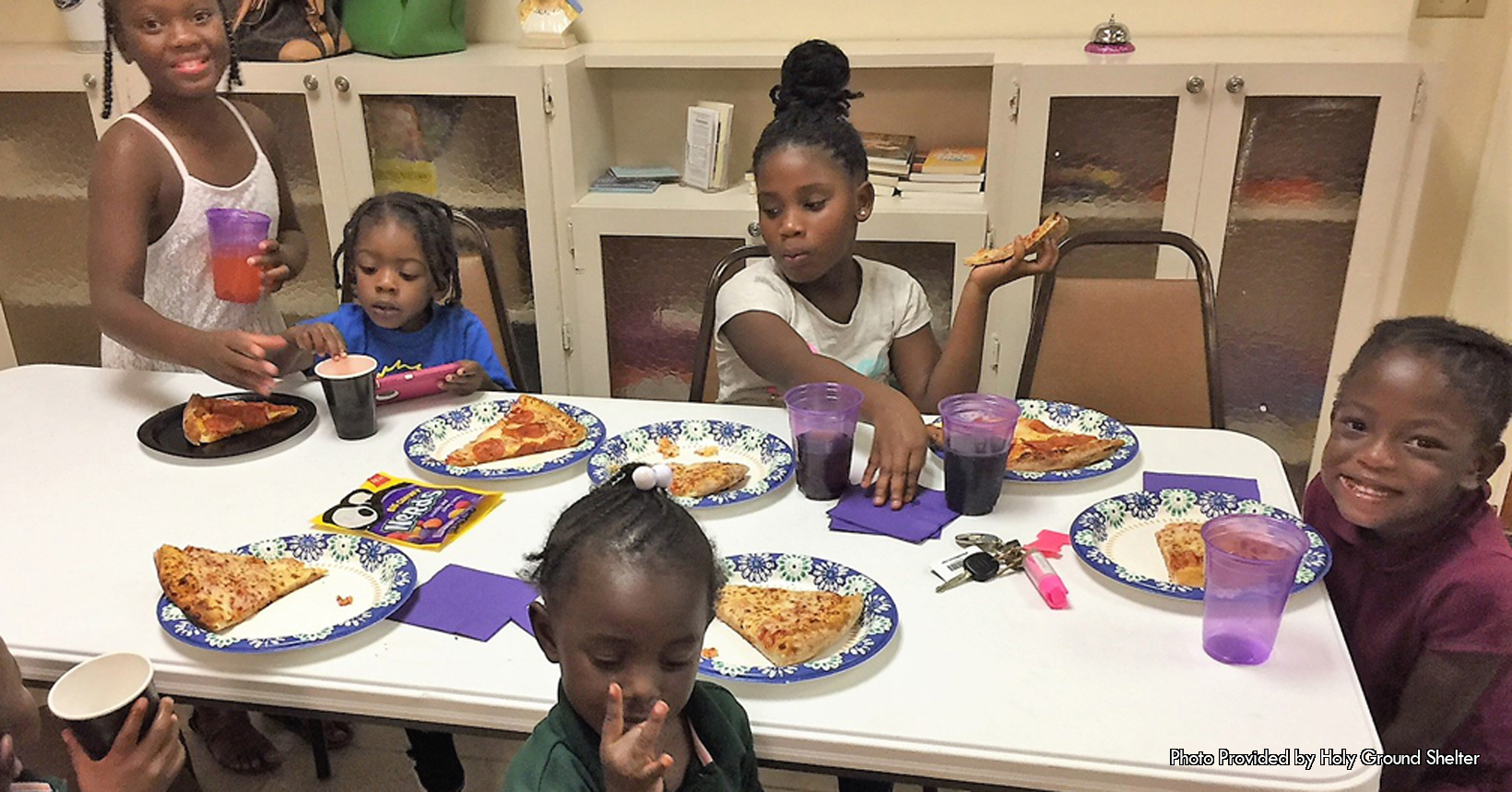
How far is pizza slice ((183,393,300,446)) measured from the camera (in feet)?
5.48

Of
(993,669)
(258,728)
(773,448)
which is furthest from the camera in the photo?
(258,728)

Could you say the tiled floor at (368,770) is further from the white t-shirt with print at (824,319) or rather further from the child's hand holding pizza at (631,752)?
the child's hand holding pizza at (631,752)

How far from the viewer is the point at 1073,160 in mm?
2762

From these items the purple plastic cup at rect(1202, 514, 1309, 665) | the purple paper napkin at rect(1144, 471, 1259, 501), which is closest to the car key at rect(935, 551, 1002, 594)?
the purple plastic cup at rect(1202, 514, 1309, 665)

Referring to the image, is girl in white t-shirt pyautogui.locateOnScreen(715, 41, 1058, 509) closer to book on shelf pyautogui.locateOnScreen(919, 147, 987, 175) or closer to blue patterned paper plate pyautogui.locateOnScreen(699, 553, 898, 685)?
blue patterned paper plate pyautogui.locateOnScreen(699, 553, 898, 685)

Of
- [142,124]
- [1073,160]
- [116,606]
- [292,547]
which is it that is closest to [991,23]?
[1073,160]

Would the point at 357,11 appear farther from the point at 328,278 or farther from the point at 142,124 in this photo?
the point at 142,124

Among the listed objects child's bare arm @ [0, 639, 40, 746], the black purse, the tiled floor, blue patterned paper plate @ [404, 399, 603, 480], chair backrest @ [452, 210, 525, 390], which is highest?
the black purse

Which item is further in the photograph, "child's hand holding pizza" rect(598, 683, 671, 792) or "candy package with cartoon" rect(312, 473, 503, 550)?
"candy package with cartoon" rect(312, 473, 503, 550)

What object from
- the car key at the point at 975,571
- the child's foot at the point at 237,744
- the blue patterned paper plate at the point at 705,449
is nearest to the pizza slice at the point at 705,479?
the blue patterned paper plate at the point at 705,449

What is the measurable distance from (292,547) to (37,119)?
2.71 meters

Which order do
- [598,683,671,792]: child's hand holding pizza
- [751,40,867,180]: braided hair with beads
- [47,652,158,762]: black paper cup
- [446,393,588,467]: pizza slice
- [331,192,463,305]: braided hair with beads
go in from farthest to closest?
[331,192,463,305]: braided hair with beads, [751,40,867,180]: braided hair with beads, [446,393,588,467]: pizza slice, [47,652,158,762]: black paper cup, [598,683,671,792]: child's hand holding pizza

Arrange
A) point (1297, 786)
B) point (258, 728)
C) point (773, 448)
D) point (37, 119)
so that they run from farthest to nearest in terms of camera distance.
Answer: point (37, 119), point (258, 728), point (773, 448), point (1297, 786)

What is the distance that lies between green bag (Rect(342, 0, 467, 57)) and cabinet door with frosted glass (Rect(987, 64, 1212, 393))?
155 cm
